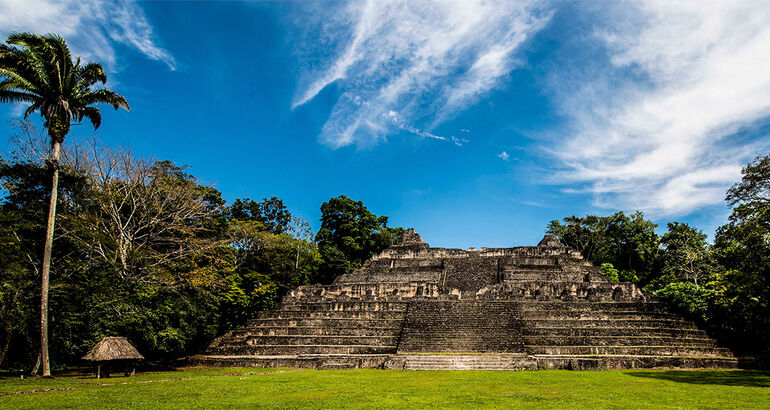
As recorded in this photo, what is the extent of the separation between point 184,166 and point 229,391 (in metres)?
22.7

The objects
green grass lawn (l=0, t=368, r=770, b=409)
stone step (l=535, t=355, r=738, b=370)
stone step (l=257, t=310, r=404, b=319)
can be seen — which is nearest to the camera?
green grass lawn (l=0, t=368, r=770, b=409)

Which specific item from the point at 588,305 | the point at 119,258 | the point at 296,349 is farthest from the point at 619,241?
the point at 119,258

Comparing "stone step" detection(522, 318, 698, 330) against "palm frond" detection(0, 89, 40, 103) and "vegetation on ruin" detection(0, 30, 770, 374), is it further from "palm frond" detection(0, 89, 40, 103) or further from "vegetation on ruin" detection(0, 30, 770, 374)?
"palm frond" detection(0, 89, 40, 103)

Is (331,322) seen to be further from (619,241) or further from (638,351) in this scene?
(619,241)

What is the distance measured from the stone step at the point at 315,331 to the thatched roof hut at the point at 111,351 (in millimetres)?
6011

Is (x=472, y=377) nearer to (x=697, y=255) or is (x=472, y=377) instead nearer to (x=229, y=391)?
(x=229, y=391)

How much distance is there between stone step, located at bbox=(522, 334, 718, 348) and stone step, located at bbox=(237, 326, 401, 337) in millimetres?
5550

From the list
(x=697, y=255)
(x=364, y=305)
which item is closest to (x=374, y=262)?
(x=364, y=305)

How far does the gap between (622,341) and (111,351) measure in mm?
17006

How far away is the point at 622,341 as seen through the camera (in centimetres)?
1591

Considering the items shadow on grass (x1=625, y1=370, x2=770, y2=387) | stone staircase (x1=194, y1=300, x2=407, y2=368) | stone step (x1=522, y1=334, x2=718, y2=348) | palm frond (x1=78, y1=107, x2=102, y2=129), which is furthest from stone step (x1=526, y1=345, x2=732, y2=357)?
palm frond (x1=78, y1=107, x2=102, y2=129)

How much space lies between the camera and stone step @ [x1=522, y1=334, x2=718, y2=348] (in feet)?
51.9

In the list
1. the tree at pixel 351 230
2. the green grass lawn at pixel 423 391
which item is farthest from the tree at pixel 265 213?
the green grass lawn at pixel 423 391

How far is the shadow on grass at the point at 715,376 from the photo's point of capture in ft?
34.6
